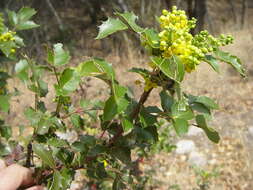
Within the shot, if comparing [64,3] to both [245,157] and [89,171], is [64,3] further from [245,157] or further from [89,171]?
[89,171]

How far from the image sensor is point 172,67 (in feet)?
3.20

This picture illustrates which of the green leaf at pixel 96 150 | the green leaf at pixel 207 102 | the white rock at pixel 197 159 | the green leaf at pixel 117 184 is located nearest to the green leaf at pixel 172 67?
the green leaf at pixel 207 102

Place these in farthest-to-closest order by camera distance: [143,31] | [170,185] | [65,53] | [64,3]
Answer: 1. [64,3]
2. [170,185]
3. [65,53]
4. [143,31]

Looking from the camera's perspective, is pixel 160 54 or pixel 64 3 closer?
pixel 160 54

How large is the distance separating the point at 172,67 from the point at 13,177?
0.62m

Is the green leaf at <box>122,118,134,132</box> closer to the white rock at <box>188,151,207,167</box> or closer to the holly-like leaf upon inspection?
the holly-like leaf

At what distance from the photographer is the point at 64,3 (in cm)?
1250

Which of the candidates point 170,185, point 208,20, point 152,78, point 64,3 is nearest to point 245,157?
point 170,185

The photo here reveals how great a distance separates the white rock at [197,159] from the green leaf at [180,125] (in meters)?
2.18

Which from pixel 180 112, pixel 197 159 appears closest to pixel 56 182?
pixel 180 112

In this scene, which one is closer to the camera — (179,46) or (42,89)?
(179,46)

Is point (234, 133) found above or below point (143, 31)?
below

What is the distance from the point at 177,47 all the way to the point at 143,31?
11 centimetres

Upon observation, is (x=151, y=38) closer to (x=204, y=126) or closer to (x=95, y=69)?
(x=95, y=69)
